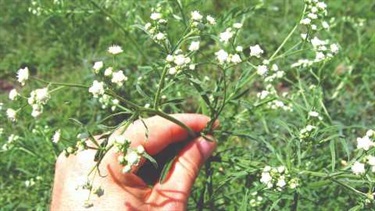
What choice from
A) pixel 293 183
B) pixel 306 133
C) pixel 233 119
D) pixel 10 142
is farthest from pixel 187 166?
pixel 10 142

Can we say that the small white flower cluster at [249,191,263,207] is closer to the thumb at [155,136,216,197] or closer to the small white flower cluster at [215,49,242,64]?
the thumb at [155,136,216,197]

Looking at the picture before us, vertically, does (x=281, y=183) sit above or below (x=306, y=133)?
below

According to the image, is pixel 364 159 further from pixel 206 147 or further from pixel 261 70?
pixel 206 147

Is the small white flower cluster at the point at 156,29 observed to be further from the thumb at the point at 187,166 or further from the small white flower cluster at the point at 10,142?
the small white flower cluster at the point at 10,142

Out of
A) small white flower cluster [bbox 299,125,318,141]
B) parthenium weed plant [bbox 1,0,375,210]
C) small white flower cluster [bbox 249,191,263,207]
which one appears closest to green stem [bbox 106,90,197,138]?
parthenium weed plant [bbox 1,0,375,210]

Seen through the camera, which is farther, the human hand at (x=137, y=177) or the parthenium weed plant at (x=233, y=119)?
the human hand at (x=137, y=177)

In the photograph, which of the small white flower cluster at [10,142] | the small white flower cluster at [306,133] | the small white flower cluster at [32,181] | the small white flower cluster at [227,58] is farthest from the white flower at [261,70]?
the small white flower cluster at [32,181]

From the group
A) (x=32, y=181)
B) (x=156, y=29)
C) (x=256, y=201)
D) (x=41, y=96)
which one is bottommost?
(x=256, y=201)
